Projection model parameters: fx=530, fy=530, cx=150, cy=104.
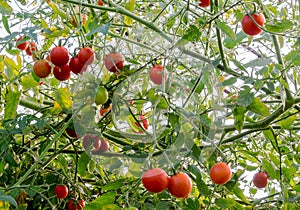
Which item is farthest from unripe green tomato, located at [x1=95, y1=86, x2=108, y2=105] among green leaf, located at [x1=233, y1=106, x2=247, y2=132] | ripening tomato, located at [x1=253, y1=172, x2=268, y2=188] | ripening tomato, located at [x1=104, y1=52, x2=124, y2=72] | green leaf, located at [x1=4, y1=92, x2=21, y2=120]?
ripening tomato, located at [x1=253, y1=172, x2=268, y2=188]

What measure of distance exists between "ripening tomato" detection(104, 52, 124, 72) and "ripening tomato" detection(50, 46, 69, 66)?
164 millimetres

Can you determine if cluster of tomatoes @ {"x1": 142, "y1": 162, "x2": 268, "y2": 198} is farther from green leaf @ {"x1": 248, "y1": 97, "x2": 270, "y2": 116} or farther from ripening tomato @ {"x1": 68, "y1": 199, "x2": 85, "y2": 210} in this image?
ripening tomato @ {"x1": 68, "y1": 199, "x2": 85, "y2": 210}

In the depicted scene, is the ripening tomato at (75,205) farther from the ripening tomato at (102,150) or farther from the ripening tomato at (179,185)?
the ripening tomato at (179,185)

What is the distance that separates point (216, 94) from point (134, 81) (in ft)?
0.49

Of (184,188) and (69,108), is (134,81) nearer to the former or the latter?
(184,188)

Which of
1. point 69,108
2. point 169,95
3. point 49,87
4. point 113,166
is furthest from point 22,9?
point 169,95

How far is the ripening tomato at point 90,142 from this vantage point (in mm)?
1040

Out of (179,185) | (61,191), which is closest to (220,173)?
(179,185)

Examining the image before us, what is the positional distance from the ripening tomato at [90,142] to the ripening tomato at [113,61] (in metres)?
0.17

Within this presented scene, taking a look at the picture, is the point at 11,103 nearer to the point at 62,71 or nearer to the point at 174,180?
the point at 62,71

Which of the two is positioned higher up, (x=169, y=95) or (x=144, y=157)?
(x=169, y=95)

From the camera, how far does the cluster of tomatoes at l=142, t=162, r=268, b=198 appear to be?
3.15 feet

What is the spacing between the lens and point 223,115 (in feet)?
3.22

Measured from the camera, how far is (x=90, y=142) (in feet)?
3.45
